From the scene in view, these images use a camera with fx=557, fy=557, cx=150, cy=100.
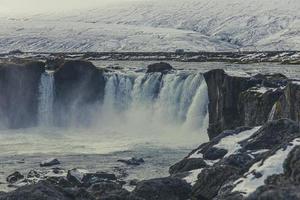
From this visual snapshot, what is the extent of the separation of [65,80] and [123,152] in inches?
1304

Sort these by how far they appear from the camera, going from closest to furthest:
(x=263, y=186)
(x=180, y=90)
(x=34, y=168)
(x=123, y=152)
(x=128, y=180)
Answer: (x=263, y=186)
(x=128, y=180)
(x=34, y=168)
(x=123, y=152)
(x=180, y=90)

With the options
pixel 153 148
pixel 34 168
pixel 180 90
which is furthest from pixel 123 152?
pixel 180 90

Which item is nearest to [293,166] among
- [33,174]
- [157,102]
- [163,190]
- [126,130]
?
[163,190]

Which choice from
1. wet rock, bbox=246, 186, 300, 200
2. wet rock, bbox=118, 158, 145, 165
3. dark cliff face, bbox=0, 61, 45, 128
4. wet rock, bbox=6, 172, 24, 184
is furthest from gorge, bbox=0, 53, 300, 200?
wet rock, bbox=6, 172, 24, 184

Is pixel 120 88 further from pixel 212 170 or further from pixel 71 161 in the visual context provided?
pixel 212 170

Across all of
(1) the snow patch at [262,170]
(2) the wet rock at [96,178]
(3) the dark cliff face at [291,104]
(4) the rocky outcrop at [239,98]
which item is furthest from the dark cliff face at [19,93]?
(1) the snow patch at [262,170]

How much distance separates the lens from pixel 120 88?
90.7m

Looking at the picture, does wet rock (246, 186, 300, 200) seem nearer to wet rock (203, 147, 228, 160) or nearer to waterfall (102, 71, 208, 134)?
wet rock (203, 147, 228, 160)

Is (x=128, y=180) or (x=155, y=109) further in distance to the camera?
(x=155, y=109)

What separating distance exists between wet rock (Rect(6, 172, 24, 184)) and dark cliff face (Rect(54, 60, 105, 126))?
1648 inches

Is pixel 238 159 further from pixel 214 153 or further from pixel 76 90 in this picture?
pixel 76 90

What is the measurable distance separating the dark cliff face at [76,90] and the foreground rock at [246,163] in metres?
51.9

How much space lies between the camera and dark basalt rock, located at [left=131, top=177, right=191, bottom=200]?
3006cm

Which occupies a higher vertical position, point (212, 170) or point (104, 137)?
point (212, 170)
